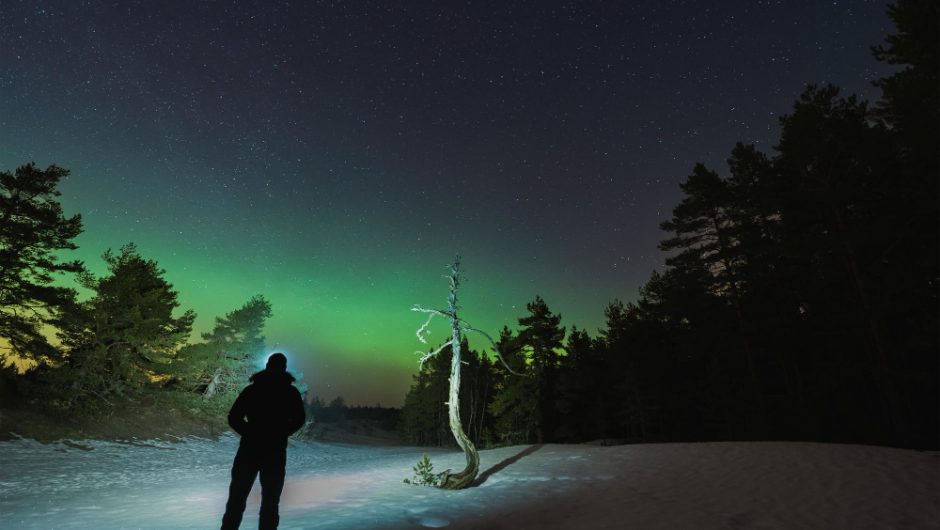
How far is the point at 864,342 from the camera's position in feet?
69.7

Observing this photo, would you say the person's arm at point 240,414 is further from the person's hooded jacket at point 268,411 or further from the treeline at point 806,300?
the treeline at point 806,300

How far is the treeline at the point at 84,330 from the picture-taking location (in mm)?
19250

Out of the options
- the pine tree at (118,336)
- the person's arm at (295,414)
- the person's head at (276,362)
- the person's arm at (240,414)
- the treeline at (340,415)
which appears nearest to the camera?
the person's arm at (240,414)

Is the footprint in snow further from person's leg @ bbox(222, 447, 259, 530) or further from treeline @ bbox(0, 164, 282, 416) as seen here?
treeline @ bbox(0, 164, 282, 416)

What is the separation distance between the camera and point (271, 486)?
5.39 m

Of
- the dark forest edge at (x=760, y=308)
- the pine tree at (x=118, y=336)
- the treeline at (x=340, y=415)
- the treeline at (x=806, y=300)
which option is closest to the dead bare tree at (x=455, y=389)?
the dark forest edge at (x=760, y=308)

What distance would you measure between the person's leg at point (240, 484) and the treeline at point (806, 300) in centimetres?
1923

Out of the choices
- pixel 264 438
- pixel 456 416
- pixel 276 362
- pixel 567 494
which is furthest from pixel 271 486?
pixel 456 416

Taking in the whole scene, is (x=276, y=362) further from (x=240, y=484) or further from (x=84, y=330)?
(x=84, y=330)

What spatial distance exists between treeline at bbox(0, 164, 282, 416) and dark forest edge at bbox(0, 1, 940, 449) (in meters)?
0.08

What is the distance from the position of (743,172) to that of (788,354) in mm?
11006

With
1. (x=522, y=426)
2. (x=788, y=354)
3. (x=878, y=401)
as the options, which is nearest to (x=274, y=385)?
(x=788, y=354)

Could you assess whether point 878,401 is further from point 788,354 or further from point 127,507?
point 127,507

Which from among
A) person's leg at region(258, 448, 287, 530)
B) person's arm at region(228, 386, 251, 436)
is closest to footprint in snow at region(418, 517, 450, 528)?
person's leg at region(258, 448, 287, 530)
